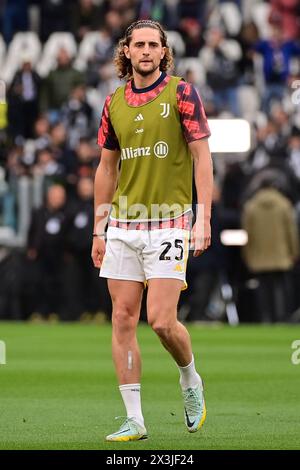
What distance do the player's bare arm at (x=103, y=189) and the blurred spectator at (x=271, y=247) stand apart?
12853mm

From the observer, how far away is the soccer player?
9.08 meters

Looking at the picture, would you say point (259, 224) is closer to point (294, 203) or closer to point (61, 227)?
point (294, 203)

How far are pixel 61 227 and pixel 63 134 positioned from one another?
1.94m

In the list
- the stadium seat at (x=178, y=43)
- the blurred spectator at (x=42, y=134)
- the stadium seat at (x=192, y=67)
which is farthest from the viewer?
the stadium seat at (x=178, y=43)

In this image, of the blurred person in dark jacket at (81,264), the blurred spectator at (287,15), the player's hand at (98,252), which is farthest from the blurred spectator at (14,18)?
the player's hand at (98,252)

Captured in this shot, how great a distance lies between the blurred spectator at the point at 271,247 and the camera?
22.3 meters

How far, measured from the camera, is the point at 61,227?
23422 millimetres

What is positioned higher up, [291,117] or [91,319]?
[291,117]

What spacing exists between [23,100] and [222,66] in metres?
3.62

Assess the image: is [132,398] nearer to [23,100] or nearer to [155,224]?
[155,224]

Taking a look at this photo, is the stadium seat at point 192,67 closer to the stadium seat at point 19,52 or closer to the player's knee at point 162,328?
the stadium seat at point 19,52

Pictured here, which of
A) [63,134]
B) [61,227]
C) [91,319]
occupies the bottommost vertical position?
[91,319]

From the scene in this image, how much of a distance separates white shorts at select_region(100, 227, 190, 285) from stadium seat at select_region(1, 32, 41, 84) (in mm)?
18016

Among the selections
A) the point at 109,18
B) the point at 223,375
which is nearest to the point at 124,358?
the point at 223,375
